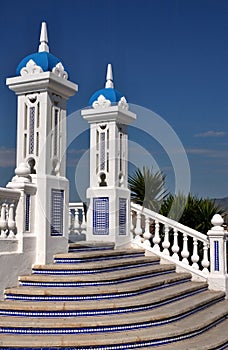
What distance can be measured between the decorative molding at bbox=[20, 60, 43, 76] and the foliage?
18.1 feet

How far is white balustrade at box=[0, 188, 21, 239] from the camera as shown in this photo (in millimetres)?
5836

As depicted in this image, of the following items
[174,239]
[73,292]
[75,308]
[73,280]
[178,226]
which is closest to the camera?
[75,308]

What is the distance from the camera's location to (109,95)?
8711 mm

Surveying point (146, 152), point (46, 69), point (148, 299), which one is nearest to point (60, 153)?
point (46, 69)

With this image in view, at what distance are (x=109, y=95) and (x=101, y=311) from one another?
14.9 feet

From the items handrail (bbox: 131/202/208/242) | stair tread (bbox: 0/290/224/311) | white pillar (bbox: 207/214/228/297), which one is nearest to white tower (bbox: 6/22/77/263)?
stair tread (bbox: 0/290/224/311)

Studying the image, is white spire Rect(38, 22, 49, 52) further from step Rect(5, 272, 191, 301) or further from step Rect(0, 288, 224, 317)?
step Rect(0, 288, 224, 317)

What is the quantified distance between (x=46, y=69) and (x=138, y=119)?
10.3 ft

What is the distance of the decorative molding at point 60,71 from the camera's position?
661cm

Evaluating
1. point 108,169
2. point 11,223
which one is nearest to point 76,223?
point 108,169

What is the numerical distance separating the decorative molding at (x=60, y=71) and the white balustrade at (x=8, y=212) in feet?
6.02

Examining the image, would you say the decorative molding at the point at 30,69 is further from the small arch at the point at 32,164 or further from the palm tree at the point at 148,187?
the palm tree at the point at 148,187

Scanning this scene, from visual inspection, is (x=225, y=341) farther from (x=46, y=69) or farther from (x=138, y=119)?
(x=138, y=119)

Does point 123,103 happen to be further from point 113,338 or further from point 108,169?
point 113,338
